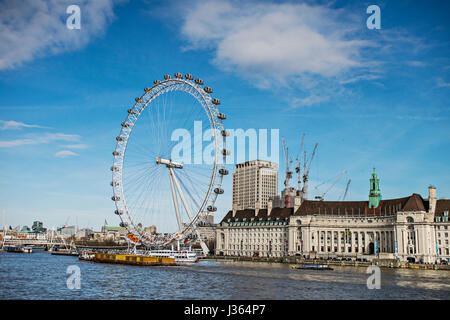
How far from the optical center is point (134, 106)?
341 ft

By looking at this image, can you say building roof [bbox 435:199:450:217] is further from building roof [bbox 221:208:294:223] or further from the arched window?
building roof [bbox 221:208:294:223]

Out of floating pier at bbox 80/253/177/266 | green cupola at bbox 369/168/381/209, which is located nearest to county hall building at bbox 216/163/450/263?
green cupola at bbox 369/168/381/209

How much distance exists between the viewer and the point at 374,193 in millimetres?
162250

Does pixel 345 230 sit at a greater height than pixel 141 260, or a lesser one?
greater

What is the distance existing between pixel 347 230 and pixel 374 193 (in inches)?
769

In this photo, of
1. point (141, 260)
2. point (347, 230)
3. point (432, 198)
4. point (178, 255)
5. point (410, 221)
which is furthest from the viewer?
point (347, 230)

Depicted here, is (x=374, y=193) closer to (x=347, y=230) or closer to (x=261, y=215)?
(x=347, y=230)

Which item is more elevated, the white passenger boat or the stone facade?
the stone facade

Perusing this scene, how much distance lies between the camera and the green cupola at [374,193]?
159875 millimetres

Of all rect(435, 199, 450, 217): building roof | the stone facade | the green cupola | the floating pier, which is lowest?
the floating pier

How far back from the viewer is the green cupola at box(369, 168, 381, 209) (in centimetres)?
15988

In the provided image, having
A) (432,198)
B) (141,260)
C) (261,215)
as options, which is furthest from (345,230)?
(141,260)
